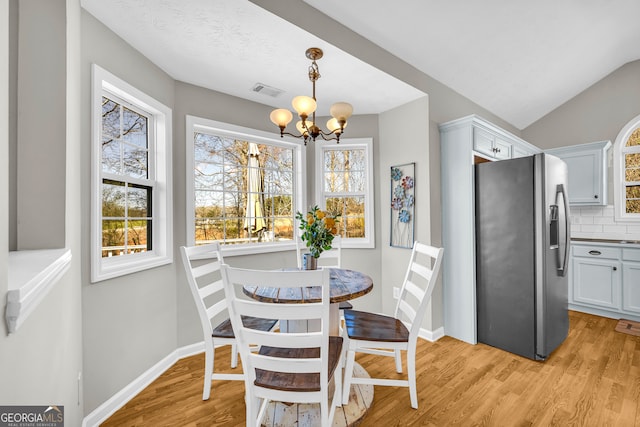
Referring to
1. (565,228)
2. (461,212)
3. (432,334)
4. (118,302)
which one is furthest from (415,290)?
(118,302)

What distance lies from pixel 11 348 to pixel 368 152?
3.25 metres

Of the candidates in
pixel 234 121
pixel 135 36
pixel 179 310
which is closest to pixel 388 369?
pixel 179 310

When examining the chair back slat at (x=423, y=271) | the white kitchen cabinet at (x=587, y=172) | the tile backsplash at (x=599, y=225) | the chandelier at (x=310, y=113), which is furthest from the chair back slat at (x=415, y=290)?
the tile backsplash at (x=599, y=225)

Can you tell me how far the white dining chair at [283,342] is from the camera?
1217mm

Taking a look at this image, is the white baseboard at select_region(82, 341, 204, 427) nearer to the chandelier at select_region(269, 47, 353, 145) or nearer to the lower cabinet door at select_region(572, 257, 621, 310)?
the chandelier at select_region(269, 47, 353, 145)

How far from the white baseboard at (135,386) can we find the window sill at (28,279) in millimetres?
1237

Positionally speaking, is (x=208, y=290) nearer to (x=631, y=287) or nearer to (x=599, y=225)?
(x=631, y=287)

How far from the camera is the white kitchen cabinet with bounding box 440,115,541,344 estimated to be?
282cm

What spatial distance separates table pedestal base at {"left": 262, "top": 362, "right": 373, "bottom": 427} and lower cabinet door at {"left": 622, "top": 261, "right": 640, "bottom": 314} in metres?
3.49

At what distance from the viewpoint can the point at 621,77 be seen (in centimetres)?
386

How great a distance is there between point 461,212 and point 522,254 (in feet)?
2.09

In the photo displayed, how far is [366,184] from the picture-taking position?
348 cm

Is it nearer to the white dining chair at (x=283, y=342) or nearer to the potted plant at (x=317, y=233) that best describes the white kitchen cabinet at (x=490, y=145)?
the potted plant at (x=317, y=233)

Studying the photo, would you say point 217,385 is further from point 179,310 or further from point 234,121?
point 234,121
